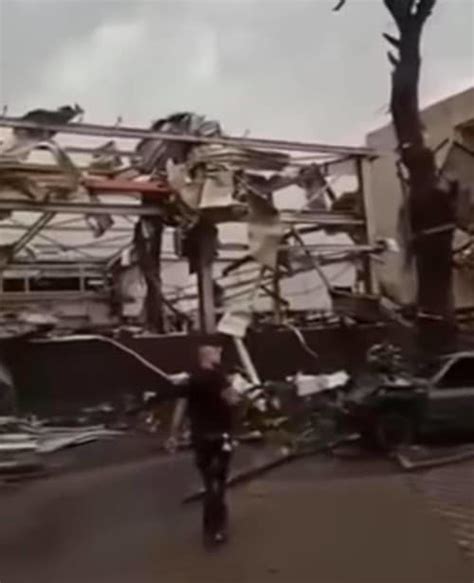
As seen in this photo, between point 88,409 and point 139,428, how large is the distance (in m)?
0.22

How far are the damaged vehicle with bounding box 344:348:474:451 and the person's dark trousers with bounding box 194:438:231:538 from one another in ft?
1.21

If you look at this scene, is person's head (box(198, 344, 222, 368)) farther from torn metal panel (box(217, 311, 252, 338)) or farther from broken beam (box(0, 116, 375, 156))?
broken beam (box(0, 116, 375, 156))

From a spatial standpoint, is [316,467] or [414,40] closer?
[316,467]

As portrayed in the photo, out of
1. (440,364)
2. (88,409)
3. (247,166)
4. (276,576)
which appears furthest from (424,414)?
(247,166)

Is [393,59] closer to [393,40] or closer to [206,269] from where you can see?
[393,40]

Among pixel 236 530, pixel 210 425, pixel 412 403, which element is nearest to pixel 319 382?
pixel 412 403

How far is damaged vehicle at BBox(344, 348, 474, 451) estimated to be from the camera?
8.16 ft

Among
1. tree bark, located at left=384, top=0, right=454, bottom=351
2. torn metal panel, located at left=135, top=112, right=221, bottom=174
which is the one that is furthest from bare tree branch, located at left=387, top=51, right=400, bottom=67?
torn metal panel, located at left=135, top=112, right=221, bottom=174

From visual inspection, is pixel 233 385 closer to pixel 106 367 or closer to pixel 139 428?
pixel 139 428

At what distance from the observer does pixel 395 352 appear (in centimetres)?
270

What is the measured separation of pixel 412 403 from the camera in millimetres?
2543

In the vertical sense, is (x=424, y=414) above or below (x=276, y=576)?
above

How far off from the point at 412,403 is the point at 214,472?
0.59 metres

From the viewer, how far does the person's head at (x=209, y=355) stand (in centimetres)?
239
